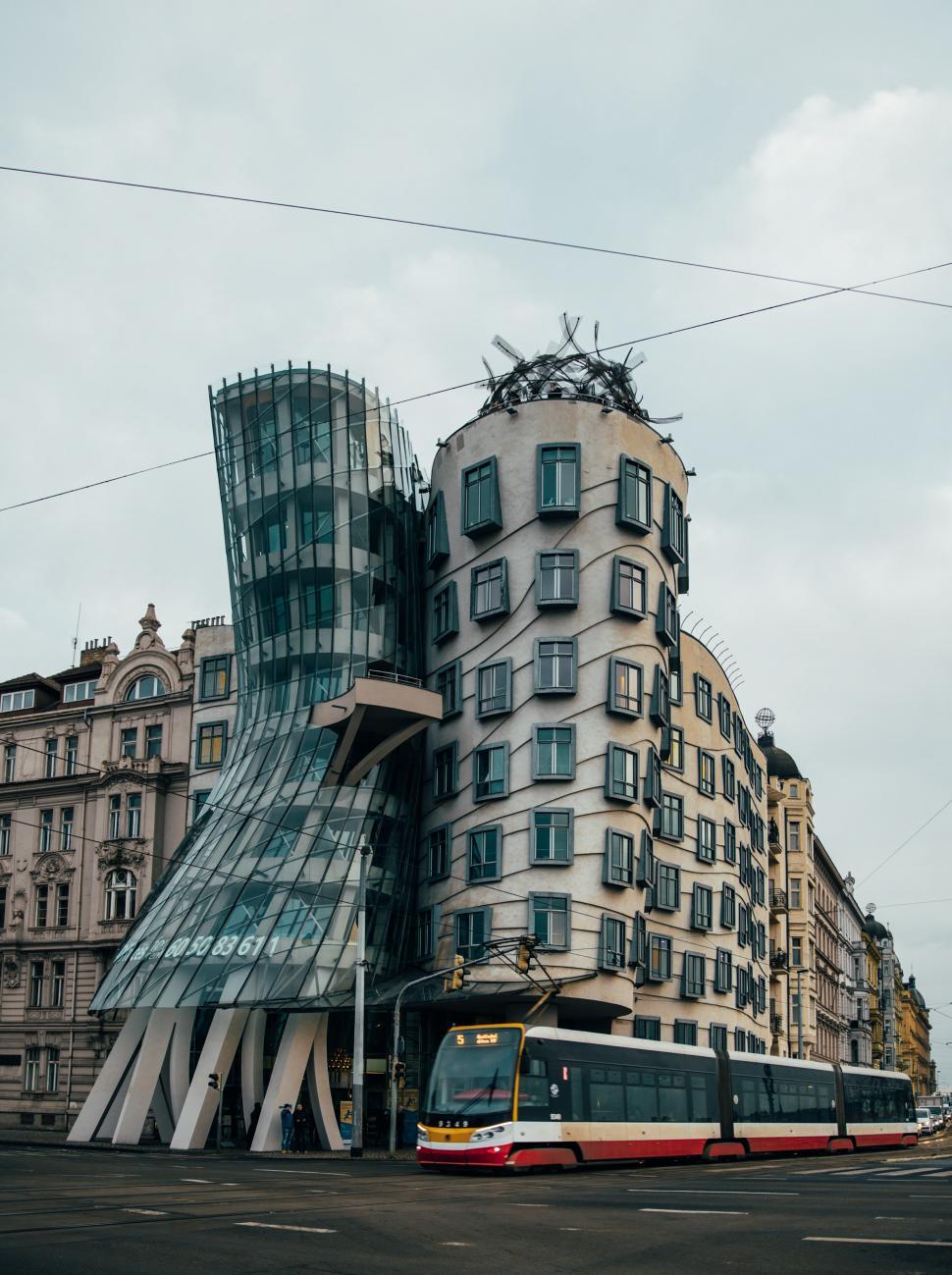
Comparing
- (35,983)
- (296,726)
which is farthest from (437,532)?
(35,983)

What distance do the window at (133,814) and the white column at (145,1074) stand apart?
16.8 m

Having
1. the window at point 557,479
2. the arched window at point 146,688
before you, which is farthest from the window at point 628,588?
the arched window at point 146,688

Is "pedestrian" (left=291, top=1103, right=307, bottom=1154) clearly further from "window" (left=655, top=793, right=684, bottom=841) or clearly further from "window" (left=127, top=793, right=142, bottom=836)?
"window" (left=127, top=793, right=142, bottom=836)

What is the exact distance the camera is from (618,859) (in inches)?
2056

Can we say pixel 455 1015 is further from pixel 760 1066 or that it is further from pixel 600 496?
pixel 600 496

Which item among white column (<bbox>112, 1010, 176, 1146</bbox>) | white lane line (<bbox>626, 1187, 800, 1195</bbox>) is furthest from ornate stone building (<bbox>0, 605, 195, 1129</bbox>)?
white lane line (<bbox>626, 1187, 800, 1195</bbox>)

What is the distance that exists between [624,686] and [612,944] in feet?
31.9

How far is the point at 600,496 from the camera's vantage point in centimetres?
5534

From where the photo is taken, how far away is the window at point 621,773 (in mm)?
52281

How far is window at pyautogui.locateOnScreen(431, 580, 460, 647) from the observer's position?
57656 millimetres

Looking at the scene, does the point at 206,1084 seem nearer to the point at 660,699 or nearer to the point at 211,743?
the point at 211,743

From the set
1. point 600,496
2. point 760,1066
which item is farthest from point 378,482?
point 760,1066

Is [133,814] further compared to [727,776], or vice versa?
[727,776]

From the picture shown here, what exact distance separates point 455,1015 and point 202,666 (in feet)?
74.5
